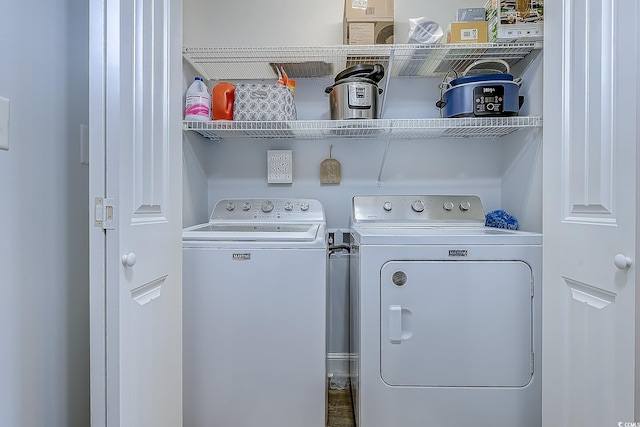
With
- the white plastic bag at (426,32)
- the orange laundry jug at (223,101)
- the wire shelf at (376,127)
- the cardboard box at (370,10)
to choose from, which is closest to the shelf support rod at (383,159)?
the wire shelf at (376,127)

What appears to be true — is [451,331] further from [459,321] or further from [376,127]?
[376,127]

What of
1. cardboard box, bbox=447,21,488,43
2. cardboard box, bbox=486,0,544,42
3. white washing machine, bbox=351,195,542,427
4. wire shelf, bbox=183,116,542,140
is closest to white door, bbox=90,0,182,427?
wire shelf, bbox=183,116,542,140

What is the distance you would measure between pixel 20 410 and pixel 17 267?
1.22ft

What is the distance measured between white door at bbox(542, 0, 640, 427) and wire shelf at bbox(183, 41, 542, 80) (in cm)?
49

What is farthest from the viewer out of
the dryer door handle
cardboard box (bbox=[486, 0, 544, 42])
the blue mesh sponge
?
the blue mesh sponge

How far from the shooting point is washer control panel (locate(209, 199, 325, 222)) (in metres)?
1.96

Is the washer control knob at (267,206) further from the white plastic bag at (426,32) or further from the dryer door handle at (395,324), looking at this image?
the white plastic bag at (426,32)

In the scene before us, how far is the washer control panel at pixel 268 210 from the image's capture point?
1955mm

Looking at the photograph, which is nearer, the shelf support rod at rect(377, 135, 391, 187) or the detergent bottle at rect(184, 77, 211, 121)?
the detergent bottle at rect(184, 77, 211, 121)

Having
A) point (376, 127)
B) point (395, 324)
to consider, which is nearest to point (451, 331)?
point (395, 324)

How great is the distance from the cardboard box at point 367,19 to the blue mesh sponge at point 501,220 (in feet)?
4.12

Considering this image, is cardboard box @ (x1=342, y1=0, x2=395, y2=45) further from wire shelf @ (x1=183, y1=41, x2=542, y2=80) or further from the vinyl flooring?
the vinyl flooring

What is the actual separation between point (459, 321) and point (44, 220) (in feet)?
4.99

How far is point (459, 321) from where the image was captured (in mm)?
1345
